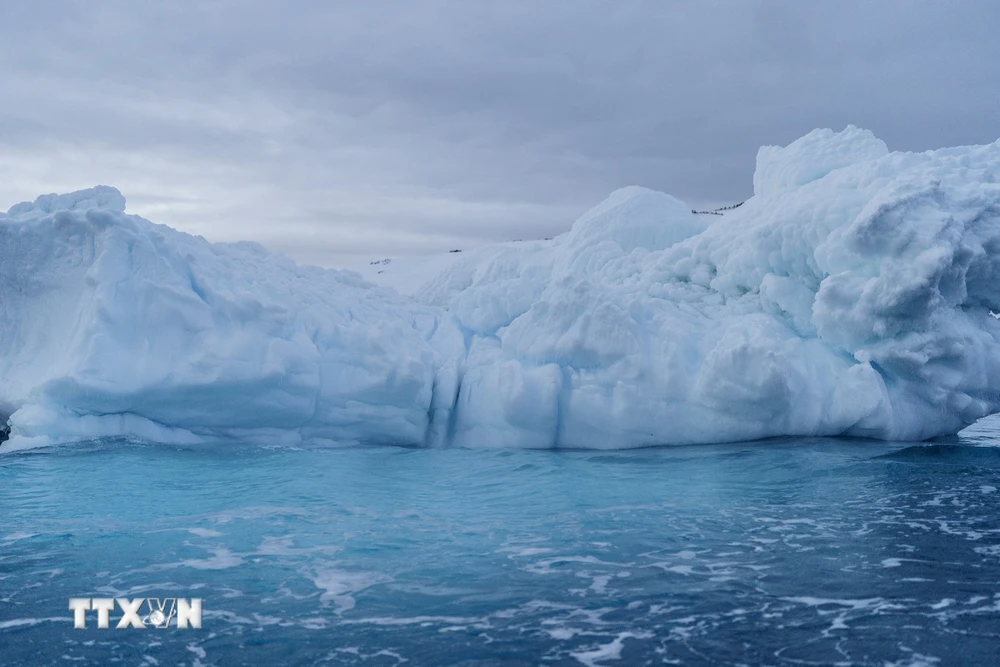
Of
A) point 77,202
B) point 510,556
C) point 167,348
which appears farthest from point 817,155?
point 77,202

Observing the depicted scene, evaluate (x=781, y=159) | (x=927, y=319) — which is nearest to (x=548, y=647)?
(x=927, y=319)

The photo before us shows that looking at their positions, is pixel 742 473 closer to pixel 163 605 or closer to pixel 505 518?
pixel 505 518

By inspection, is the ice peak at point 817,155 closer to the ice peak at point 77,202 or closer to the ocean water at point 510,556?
the ocean water at point 510,556

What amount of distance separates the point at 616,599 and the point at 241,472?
559cm
